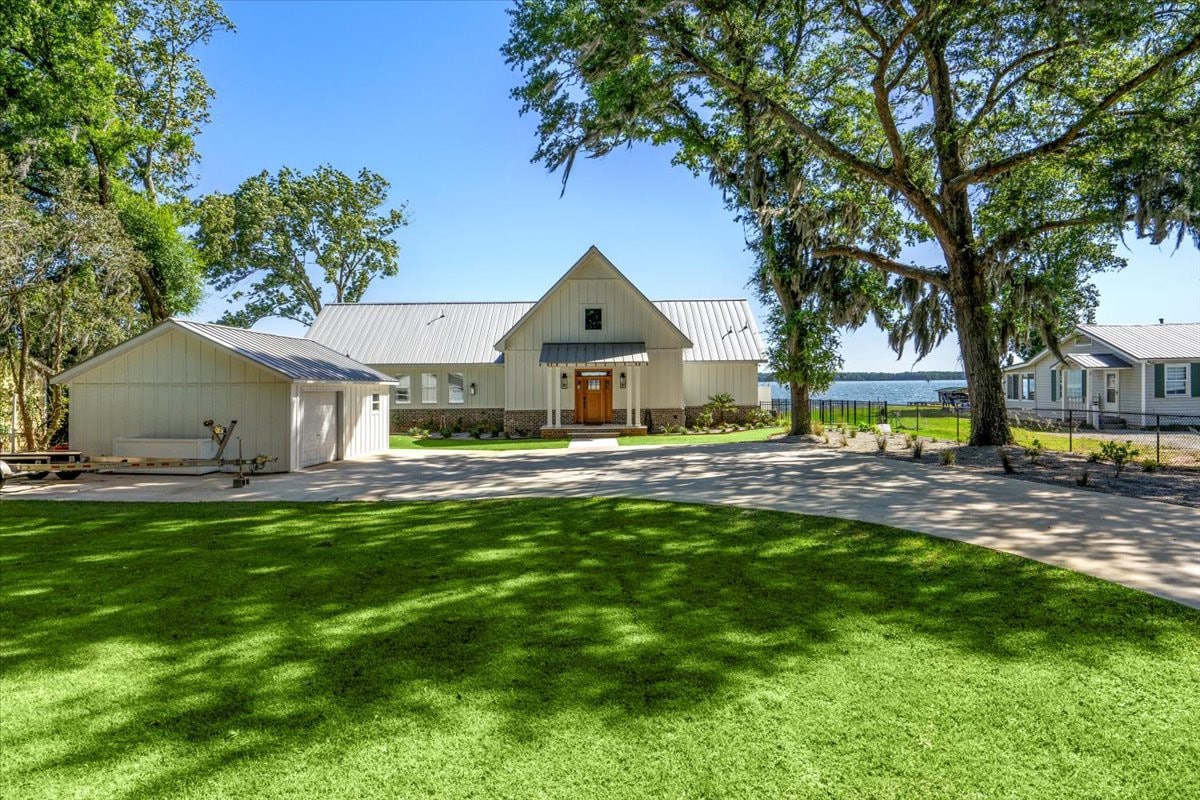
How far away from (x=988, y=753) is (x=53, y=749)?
4800mm

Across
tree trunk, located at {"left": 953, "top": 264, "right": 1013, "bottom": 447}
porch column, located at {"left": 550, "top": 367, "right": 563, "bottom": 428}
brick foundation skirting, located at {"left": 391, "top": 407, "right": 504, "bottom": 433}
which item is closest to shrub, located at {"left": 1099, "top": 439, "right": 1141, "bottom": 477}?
tree trunk, located at {"left": 953, "top": 264, "right": 1013, "bottom": 447}

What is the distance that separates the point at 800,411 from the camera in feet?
68.2

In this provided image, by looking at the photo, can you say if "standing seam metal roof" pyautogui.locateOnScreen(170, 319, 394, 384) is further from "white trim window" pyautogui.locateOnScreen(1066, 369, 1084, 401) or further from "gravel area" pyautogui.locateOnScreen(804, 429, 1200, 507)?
"white trim window" pyautogui.locateOnScreen(1066, 369, 1084, 401)

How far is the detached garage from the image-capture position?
14578 mm

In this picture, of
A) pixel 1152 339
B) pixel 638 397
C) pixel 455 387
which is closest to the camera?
pixel 638 397

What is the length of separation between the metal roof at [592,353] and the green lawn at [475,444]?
3006 millimetres

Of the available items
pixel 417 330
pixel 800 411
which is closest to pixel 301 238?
pixel 417 330

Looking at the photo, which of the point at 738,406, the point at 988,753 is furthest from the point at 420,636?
the point at 738,406

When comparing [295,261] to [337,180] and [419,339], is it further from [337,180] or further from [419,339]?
[419,339]

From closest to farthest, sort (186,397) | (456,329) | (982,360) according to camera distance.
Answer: (186,397), (982,360), (456,329)

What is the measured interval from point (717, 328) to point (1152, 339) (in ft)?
59.8

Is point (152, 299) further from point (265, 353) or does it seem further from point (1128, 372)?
point (1128, 372)

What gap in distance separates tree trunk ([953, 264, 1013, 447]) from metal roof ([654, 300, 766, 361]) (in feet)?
36.1

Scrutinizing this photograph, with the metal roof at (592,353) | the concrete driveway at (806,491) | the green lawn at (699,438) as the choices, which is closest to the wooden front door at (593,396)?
the metal roof at (592,353)
